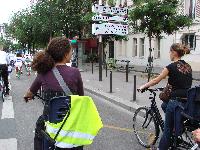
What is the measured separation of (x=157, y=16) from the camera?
19766mm

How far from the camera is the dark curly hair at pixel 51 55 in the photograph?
4117 millimetres

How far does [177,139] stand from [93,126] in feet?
6.30

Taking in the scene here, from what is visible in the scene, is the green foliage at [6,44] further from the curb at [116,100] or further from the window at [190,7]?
the window at [190,7]

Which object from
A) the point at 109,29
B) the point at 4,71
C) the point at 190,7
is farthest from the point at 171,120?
the point at 190,7

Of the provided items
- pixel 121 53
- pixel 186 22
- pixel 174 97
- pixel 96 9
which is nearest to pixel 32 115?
pixel 174 97

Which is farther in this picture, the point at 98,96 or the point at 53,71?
the point at 98,96

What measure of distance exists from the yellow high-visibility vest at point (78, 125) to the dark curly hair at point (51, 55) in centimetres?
51

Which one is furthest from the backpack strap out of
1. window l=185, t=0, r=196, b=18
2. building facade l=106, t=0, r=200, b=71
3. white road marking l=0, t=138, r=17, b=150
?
window l=185, t=0, r=196, b=18

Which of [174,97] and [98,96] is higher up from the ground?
[174,97]

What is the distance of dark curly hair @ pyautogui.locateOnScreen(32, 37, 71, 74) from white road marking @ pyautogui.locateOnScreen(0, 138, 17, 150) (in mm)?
2993

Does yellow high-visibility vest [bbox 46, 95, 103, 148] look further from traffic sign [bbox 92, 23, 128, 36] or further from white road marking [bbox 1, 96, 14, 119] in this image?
traffic sign [bbox 92, 23, 128, 36]

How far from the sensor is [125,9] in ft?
63.0

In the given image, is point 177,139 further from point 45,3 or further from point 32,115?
point 45,3

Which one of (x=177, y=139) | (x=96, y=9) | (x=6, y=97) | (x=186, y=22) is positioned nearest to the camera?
(x=177, y=139)
